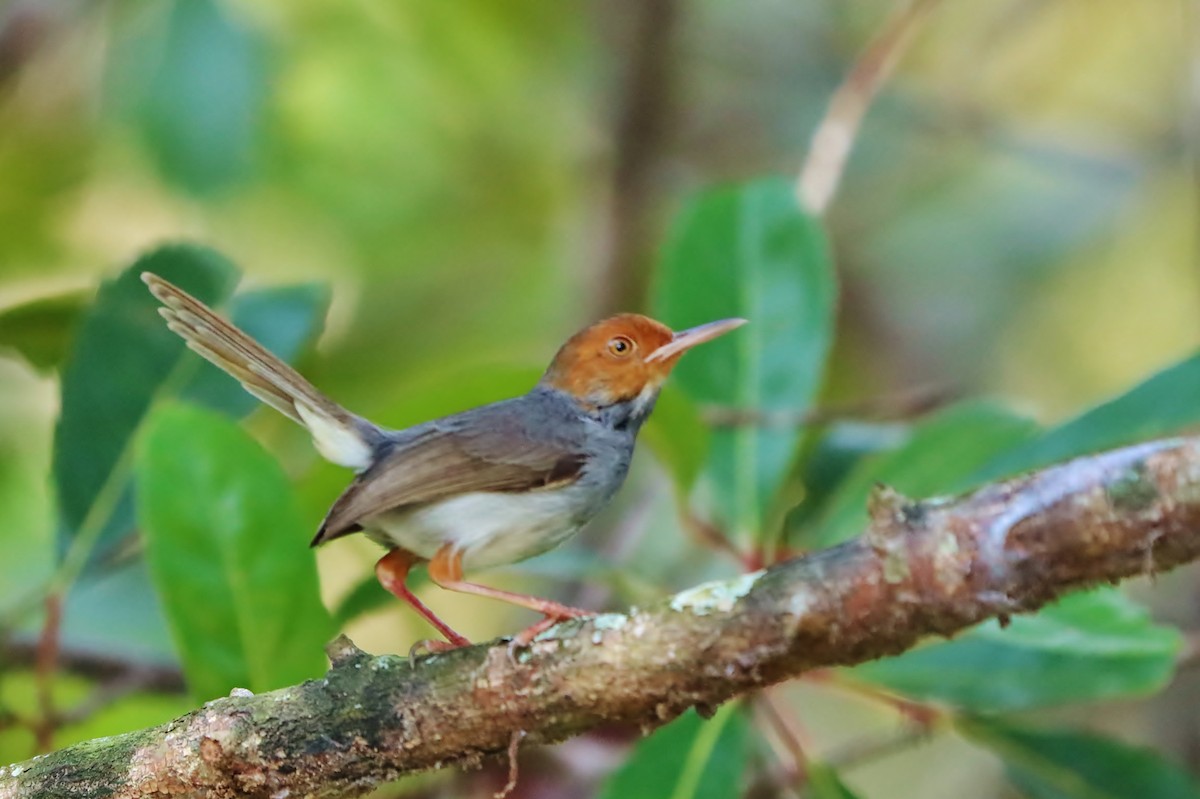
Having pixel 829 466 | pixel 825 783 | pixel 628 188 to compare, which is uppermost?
pixel 628 188

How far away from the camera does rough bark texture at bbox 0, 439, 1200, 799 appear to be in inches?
64.2

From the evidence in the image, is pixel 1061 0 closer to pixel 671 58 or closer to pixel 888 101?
pixel 888 101

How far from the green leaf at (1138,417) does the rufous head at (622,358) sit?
3.39 ft

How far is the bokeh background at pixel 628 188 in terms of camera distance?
5.21m

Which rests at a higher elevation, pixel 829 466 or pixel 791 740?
pixel 829 466

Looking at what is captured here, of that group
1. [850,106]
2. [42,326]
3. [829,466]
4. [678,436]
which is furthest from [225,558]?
[850,106]

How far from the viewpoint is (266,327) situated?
3477mm

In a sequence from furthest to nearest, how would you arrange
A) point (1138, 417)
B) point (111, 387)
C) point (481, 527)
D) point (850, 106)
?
point (850, 106)
point (111, 387)
point (481, 527)
point (1138, 417)

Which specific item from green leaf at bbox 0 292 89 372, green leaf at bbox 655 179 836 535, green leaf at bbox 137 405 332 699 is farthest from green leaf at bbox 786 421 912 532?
green leaf at bbox 0 292 89 372

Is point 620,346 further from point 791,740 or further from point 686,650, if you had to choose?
point 686,650

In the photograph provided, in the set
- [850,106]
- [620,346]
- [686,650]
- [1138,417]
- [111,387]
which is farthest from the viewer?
[850,106]

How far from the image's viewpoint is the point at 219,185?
14.7ft

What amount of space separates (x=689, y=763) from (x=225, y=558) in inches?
44.3

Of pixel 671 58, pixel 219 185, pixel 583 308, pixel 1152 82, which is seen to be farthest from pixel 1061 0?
pixel 219 185
